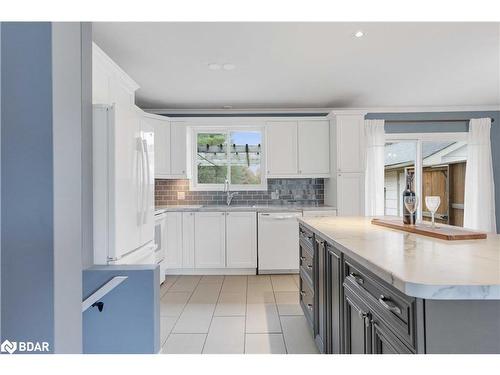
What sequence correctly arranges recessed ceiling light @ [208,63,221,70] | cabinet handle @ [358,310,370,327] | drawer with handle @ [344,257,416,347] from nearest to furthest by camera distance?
drawer with handle @ [344,257,416,347]
cabinet handle @ [358,310,370,327]
recessed ceiling light @ [208,63,221,70]

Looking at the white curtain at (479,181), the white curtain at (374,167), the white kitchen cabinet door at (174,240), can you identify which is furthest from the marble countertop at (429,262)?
the white curtain at (479,181)

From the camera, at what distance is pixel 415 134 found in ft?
16.3

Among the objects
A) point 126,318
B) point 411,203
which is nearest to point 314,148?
point 411,203

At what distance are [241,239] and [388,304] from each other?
131 inches

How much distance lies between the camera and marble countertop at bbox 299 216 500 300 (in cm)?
85

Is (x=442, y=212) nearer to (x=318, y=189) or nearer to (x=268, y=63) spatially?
(x=318, y=189)

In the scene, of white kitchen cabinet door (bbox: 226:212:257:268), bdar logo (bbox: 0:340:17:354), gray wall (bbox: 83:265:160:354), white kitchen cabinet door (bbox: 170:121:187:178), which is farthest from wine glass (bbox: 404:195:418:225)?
white kitchen cabinet door (bbox: 170:121:187:178)

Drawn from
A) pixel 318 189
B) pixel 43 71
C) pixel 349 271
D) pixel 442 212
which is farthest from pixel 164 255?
pixel 442 212

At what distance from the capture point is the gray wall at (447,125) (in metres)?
4.92

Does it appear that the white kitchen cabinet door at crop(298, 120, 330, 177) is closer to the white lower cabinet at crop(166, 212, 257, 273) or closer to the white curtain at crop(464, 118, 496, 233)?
the white lower cabinet at crop(166, 212, 257, 273)

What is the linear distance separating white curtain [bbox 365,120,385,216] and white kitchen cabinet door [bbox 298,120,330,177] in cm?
67

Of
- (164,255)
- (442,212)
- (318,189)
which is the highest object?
(318,189)

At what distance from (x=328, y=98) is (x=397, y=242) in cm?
328

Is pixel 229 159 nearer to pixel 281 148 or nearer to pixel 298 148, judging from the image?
pixel 281 148
